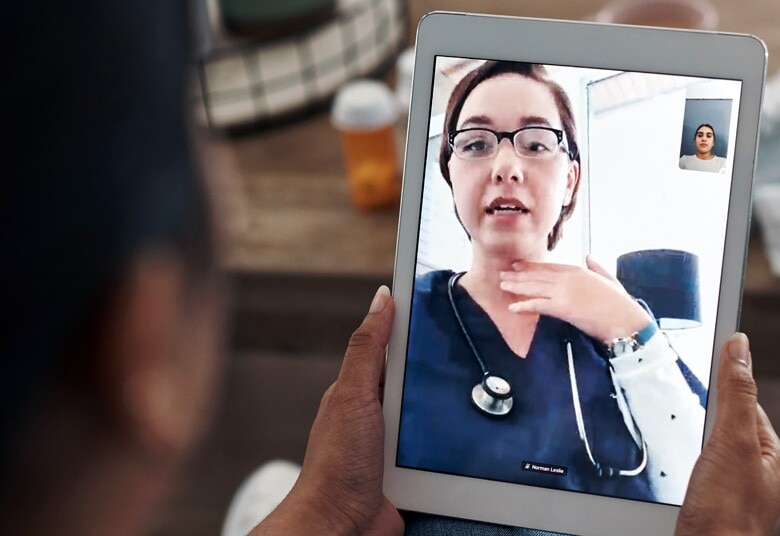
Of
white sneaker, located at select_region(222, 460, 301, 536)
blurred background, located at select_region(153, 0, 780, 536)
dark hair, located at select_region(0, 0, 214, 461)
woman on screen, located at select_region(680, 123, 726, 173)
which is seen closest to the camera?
dark hair, located at select_region(0, 0, 214, 461)

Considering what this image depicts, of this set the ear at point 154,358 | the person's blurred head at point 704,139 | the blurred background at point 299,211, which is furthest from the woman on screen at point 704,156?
the ear at point 154,358

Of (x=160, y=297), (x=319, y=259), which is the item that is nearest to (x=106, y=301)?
(x=160, y=297)

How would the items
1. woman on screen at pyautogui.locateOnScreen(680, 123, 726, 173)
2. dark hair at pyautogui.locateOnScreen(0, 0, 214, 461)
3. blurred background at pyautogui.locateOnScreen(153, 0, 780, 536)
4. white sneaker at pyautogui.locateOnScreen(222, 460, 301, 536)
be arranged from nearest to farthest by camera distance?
dark hair at pyautogui.locateOnScreen(0, 0, 214, 461)
woman on screen at pyautogui.locateOnScreen(680, 123, 726, 173)
white sneaker at pyautogui.locateOnScreen(222, 460, 301, 536)
blurred background at pyautogui.locateOnScreen(153, 0, 780, 536)

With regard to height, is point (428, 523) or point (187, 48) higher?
point (187, 48)

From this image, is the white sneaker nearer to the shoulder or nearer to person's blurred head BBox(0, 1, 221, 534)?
the shoulder

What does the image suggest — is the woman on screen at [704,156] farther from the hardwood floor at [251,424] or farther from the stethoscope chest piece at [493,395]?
the hardwood floor at [251,424]

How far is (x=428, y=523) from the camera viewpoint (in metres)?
0.56

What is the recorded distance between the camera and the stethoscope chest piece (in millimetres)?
533

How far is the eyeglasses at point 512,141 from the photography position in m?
0.53

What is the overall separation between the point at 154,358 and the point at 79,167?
6cm

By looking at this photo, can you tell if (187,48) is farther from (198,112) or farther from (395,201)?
(395,201)

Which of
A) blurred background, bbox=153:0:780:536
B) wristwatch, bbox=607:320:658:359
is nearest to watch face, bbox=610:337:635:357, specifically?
wristwatch, bbox=607:320:658:359

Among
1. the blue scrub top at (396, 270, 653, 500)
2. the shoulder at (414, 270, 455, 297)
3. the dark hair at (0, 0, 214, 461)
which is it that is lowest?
the blue scrub top at (396, 270, 653, 500)

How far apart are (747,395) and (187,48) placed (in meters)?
0.43
